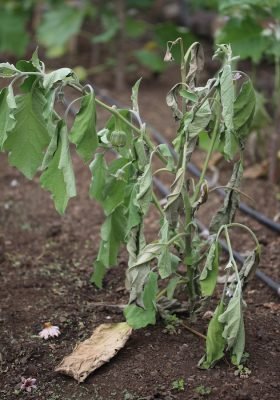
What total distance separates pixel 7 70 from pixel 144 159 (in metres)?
0.44

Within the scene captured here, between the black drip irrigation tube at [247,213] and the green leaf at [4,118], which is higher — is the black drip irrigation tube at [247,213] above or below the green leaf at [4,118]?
below

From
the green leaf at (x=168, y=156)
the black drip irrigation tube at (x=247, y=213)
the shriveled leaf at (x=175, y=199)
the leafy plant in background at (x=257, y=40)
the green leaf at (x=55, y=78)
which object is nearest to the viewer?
the green leaf at (x=55, y=78)

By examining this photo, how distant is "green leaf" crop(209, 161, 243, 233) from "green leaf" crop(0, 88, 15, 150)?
658mm

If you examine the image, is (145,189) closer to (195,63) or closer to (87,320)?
(195,63)

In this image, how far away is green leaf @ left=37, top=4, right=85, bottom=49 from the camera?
4.50 m

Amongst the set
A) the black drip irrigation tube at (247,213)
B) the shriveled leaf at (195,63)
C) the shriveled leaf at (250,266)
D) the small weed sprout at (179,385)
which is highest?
the shriveled leaf at (195,63)

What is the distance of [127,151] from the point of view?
2078 millimetres

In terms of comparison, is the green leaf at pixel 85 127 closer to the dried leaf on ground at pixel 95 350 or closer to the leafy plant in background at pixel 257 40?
the dried leaf on ground at pixel 95 350

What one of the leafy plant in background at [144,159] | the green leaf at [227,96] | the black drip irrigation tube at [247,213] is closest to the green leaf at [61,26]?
the black drip irrigation tube at [247,213]

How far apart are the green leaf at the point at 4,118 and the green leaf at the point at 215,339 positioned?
2.42 ft

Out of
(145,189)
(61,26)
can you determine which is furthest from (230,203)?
(61,26)

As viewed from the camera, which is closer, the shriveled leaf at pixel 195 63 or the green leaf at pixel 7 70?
the green leaf at pixel 7 70

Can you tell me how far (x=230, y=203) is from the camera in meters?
2.07

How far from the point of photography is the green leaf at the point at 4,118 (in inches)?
71.5
